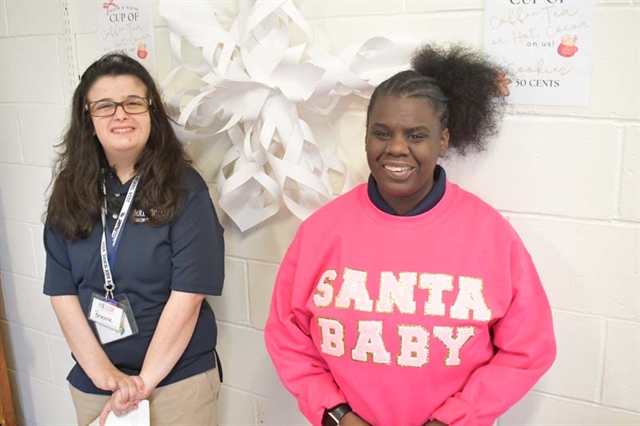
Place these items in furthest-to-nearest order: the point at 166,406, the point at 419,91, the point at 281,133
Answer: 1. the point at 166,406
2. the point at 281,133
3. the point at 419,91

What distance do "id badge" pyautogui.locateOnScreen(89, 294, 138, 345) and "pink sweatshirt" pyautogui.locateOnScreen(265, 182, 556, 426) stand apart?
1.70ft

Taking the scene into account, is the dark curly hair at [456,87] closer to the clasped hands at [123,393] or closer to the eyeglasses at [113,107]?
the eyeglasses at [113,107]

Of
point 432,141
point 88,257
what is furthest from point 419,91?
point 88,257

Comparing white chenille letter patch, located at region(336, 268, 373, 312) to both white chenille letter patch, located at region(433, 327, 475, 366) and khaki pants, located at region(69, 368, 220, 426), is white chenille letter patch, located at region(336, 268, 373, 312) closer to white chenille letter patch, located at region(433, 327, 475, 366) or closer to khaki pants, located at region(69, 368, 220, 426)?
white chenille letter patch, located at region(433, 327, 475, 366)

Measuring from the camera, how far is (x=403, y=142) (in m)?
1.12

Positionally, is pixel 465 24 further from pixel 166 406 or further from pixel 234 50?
pixel 166 406

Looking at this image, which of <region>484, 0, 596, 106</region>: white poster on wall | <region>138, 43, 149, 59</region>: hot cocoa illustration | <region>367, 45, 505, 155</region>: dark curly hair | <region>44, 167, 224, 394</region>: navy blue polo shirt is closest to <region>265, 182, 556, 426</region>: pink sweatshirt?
<region>367, 45, 505, 155</region>: dark curly hair

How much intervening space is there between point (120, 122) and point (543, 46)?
37.8 inches

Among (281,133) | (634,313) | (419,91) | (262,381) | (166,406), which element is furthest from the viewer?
(262,381)

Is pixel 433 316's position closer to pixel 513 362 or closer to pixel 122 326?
pixel 513 362

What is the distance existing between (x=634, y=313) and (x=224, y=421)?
125cm

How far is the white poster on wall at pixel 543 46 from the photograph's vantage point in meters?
1.19

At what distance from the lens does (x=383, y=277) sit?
1.18 m

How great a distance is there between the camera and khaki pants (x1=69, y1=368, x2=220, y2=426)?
5.05ft
